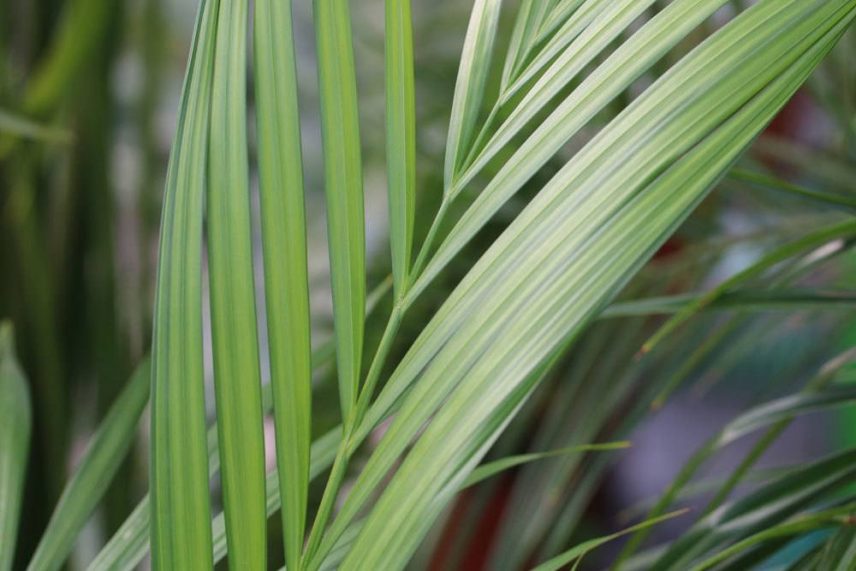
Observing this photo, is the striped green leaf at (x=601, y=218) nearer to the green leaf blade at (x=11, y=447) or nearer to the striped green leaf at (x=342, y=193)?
the striped green leaf at (x=342, y=193)

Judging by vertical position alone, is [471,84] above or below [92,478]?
above

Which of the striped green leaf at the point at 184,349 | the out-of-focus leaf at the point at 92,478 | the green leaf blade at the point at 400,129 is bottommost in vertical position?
the out-of-focus leaf at the point at 92,478

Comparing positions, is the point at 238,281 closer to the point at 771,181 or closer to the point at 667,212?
the point at 667,212

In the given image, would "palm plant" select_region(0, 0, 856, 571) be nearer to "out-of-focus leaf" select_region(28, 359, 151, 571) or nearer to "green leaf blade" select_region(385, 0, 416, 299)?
"green leaf blade" select_region(385, 0, 416, 299)

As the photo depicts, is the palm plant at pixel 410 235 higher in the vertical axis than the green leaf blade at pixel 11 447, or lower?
higher

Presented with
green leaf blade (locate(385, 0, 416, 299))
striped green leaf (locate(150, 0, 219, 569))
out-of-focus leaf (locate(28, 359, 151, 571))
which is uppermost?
green leaf blade (locate(385, 0, 416, 299))

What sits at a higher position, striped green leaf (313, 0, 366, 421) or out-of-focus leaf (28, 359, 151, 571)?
striped green leaf (313, 0, 366, 421)

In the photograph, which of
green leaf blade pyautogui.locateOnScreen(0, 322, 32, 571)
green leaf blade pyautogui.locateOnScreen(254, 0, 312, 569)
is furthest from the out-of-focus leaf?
green leaf blade pyautogui.locateOnScreen(254, 0, 312, 569)

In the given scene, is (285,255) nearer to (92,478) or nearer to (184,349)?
(184,349)

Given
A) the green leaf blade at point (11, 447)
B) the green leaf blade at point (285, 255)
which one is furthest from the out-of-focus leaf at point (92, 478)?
the green leaf blade at point (285, 255)

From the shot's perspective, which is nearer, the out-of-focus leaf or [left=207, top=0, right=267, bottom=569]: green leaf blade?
[left=207, top=0, right=267, bottom=569]: green leaf blade

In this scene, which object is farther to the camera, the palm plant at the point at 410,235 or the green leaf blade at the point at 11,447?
the green leaf blade at the point at 11,447

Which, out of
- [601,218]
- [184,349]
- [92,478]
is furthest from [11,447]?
[601,218]
